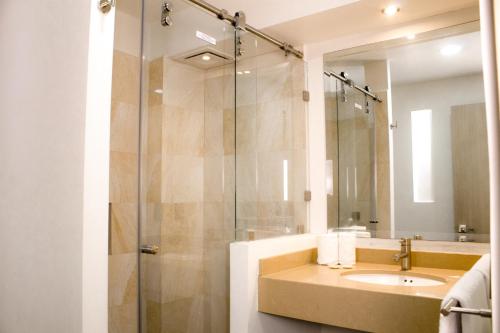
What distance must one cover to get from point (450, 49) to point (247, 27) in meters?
1.00

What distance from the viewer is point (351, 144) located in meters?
2.24

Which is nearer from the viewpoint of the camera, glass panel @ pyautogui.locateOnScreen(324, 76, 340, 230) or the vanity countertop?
the vanity countertop

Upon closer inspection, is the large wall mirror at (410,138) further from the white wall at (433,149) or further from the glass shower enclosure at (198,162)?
the glass shower enclosure at (198,162)

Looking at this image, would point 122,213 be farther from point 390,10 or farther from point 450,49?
point 450,49

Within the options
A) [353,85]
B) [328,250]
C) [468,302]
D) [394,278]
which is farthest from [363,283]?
[353,85]

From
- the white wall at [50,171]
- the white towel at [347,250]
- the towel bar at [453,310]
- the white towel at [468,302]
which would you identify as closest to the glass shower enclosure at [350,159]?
the white towel at [347,250]

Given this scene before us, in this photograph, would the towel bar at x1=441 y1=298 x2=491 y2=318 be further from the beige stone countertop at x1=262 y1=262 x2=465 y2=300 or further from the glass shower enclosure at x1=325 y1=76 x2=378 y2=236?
the glass shower enclosure at x1=325 y1=76 x2=378 y2=236

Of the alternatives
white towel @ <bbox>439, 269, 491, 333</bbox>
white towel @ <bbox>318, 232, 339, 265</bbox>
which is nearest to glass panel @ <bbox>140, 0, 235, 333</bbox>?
white towel @ <bbox>318, 232, 339, 265</bbox>

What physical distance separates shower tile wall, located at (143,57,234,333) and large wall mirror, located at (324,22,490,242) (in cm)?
73

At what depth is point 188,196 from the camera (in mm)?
1735

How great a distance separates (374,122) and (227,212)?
938mm

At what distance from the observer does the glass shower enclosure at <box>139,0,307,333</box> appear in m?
1.67

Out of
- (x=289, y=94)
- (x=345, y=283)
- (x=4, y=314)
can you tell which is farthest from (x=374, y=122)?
(x=4, y=314)

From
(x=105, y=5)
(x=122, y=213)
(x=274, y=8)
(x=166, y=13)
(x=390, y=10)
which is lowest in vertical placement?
(x=122, y=213)
